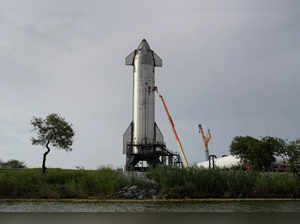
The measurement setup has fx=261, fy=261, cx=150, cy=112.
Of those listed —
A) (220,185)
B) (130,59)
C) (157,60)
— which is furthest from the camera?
(157,60)

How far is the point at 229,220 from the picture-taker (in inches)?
246

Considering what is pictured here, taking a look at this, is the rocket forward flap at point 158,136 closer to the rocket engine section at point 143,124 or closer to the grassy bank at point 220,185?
the rocket engine section at point 143,124

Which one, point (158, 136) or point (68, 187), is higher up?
point (158, 136)

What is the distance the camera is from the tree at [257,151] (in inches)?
1464

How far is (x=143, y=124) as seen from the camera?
28719 millimetres

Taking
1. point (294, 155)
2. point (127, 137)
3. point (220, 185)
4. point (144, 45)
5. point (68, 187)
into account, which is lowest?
point (68, 187)

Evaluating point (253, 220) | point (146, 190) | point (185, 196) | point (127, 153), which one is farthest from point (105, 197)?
point (127, 153)

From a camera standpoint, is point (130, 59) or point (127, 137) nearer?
point (127, 137)

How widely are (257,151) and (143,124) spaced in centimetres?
1944

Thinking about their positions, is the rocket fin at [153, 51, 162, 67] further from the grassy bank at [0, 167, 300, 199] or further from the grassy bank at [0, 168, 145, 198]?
the grassy bank at [0, 168, 145, 198]

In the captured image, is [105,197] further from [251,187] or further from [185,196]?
[251,187]

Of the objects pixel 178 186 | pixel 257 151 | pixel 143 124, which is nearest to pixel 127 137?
pixel 143 124

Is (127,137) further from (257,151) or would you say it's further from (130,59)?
(257,151)

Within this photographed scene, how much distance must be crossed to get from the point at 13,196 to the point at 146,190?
276 inches
